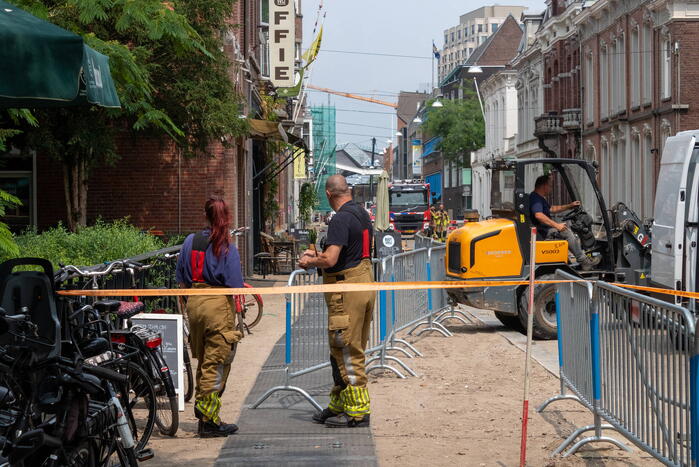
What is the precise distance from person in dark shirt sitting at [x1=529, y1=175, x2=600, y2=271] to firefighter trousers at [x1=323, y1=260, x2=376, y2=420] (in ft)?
20.3

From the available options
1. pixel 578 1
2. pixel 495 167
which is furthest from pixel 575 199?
pixel 578 1

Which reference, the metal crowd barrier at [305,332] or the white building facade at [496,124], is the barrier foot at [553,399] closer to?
the metal crowd barrier at [305,332]

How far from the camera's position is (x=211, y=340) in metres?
8.02

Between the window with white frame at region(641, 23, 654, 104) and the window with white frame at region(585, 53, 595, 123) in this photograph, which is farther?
the window with white frame at region(585, 53, 595, 123)

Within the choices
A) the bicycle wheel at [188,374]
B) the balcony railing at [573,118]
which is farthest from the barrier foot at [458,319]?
the balcony railing at [573,118]

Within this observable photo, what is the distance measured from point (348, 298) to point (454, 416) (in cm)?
155

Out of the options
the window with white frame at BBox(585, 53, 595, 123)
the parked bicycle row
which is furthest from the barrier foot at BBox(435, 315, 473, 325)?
the window with white frame at BBox(585, 53, 595, 123)

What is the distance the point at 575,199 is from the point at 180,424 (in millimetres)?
8064

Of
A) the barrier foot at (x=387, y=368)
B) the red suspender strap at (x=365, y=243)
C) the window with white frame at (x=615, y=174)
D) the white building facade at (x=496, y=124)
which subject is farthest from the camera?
→ the white building facade at (x=496, y=124)

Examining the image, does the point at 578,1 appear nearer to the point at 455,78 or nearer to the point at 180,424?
the point at 180,424

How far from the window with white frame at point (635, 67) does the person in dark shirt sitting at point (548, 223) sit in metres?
27.2

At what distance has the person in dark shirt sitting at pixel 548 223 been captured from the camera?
46.6 feet

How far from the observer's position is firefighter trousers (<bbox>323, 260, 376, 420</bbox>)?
835 centimetres

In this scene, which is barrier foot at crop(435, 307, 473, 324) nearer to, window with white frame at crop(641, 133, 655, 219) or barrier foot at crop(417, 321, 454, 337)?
barrier foot at crop(417, 321, 454, 337)
